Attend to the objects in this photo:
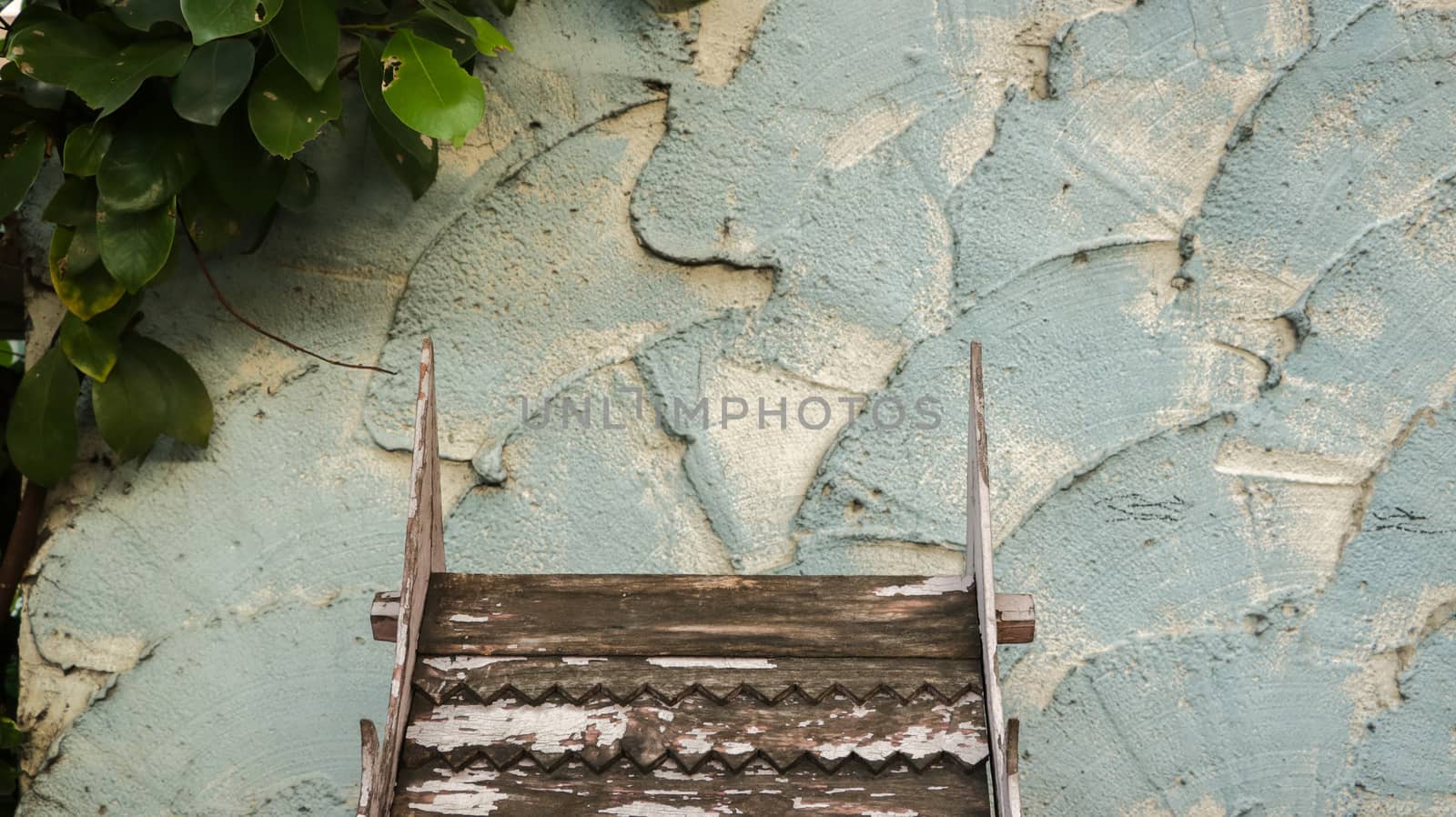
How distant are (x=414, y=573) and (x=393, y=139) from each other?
0.56 meters

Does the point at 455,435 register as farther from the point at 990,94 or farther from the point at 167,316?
the point at 990,94

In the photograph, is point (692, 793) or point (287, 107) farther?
point (287, 107)

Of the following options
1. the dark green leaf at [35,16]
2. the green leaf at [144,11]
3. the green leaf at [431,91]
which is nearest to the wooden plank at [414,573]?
the green leaf at [431,91]

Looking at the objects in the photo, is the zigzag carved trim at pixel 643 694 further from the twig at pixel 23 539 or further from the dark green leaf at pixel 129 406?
the twig at pixel 23 539

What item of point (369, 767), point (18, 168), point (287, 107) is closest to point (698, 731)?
point (369, 767)

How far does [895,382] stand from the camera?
132 cm

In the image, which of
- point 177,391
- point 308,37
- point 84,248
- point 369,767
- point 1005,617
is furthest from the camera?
point 177,391

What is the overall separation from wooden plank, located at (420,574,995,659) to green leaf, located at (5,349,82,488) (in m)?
0.58

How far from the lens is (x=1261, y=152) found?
1312 millimetres

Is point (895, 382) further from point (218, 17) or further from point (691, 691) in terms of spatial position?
point (218, 17)

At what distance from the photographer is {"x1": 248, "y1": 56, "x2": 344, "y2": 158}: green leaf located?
108 cm

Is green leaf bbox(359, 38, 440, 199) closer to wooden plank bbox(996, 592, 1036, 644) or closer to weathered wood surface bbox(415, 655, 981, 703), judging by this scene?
weathered wood surface bbox(415, 655, 981, 703)

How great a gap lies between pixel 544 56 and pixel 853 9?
370mm

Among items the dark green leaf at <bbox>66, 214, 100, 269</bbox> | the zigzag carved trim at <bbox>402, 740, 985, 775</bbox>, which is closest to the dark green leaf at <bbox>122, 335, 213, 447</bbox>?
the dark green leaf at <bbox>66, 214, 100, 269</bbox>
